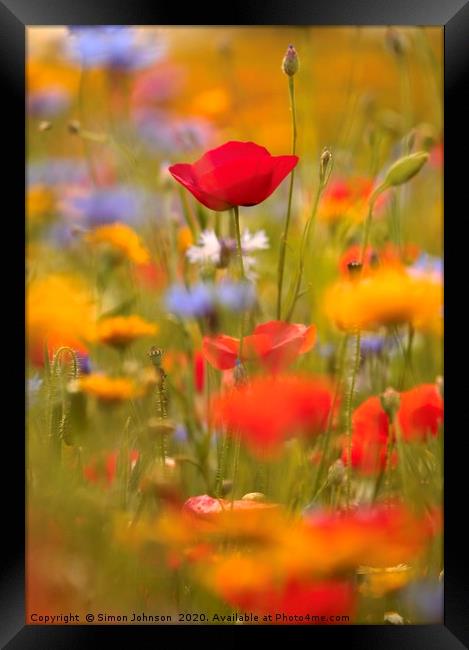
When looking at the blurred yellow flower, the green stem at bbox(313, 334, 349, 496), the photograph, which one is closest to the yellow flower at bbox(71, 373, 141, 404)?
the photograph

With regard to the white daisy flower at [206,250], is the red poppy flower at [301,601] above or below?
below

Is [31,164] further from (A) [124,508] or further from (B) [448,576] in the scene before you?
(B) [448,576]

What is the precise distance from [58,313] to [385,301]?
1.27 ft

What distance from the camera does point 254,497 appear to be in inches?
31.7

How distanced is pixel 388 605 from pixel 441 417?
0.75 ft

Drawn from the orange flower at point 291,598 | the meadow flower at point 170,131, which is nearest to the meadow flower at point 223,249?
the meadow flower at point 170,131

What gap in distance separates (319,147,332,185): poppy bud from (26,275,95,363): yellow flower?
12.1 inches

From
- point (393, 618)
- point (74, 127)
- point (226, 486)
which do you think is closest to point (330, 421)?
point (226, 486)

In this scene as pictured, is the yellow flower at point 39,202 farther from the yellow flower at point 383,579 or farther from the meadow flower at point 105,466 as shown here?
the yellow flower at point 383,579

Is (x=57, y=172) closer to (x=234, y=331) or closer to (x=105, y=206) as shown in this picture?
(x=105, y=206)

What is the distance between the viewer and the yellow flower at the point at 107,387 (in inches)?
32.1

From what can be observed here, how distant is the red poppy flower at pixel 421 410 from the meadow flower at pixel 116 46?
0.50 meters

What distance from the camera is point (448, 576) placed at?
822 mm

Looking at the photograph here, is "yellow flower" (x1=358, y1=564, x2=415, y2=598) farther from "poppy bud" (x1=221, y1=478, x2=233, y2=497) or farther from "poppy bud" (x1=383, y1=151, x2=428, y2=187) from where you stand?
"poppy bud" (x1=383, y1=151, x2=428, y2=187)
